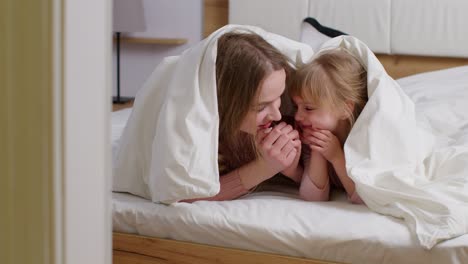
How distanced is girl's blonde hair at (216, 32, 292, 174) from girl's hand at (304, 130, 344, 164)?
0.41ft

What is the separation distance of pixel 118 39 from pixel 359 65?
2.01 meters

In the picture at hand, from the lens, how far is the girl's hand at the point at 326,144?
1.42 metres

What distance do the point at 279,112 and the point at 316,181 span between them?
0.17 meters

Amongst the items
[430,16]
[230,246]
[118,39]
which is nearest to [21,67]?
[230,246]

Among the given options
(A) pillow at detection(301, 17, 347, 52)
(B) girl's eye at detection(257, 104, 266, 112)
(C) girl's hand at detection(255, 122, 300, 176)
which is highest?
(A) pillow at detection(301, 17, 347, 52)

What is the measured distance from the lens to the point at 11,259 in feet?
1.61

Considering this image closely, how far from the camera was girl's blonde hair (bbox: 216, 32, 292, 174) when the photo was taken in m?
1.39

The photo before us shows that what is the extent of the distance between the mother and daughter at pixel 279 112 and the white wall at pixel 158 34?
1901mm

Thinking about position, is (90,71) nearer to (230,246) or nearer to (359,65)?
(230,246)

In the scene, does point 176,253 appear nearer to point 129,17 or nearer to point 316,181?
point 316,181

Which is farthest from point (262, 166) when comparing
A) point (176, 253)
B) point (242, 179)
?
point (176, 253)

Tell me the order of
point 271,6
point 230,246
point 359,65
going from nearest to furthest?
point 230,246
point 359,65
point 271,6

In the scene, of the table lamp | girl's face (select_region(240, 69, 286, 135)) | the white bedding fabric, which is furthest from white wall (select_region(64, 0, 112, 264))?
the table lamp

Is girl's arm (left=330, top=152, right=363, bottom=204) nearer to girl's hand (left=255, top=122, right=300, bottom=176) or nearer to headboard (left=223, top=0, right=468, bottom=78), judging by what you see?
girl's hand (left=255, top=122, right=300, bottom=176)
